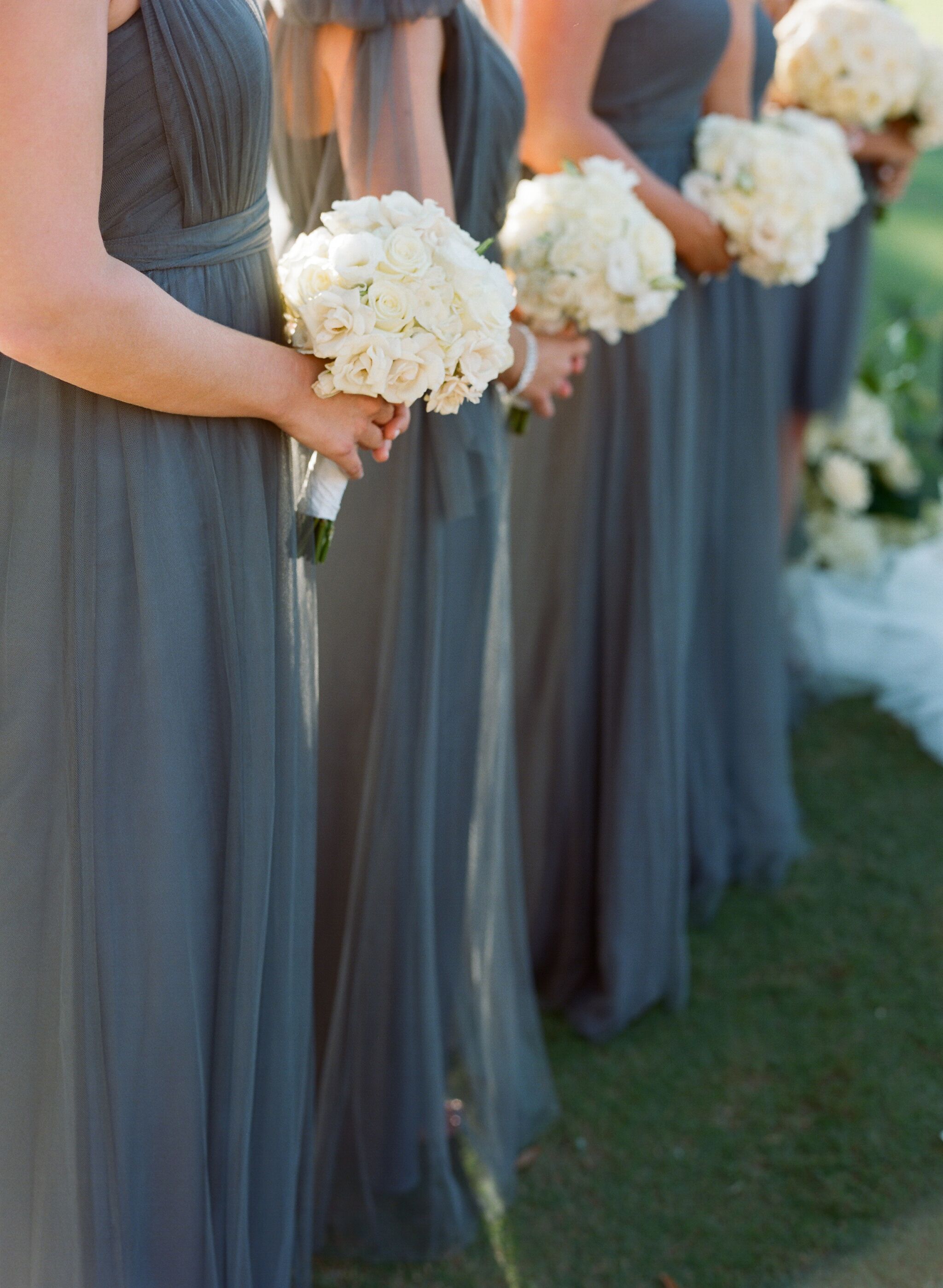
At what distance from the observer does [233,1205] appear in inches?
73.7

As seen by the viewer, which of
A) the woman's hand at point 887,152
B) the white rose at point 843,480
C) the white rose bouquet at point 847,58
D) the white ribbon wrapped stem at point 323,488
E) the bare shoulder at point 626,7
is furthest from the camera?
the white rose at point 843,480

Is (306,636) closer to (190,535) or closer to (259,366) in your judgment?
(190,535)

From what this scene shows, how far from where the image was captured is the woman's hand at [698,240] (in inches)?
117

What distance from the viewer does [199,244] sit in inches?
67.4

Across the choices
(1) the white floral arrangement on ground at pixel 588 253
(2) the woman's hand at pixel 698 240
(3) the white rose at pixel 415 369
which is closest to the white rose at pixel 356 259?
(3) the white rose at pixel 415 369

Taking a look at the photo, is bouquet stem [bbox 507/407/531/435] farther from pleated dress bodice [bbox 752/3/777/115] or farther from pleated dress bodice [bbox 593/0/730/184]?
pleated dress bodice [bbox 752/3/777/115]

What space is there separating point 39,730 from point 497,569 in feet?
3.61

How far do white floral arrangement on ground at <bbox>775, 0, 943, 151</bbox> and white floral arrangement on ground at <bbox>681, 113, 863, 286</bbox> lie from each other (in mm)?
817

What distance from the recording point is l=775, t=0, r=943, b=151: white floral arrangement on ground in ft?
12.2

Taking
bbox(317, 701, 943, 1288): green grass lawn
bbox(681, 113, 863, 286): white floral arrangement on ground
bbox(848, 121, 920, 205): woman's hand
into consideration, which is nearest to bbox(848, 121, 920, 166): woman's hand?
bbox(848, 121, 920, 205): woman's hand

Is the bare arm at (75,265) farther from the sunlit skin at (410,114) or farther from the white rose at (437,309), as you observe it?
the sunlit skin at (410,114)

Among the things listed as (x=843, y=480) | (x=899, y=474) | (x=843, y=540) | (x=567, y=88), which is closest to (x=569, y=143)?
(x=567, y=88)

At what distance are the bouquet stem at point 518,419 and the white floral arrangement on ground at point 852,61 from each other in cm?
188

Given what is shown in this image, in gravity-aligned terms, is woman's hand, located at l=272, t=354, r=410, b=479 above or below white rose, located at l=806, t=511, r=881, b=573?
above
